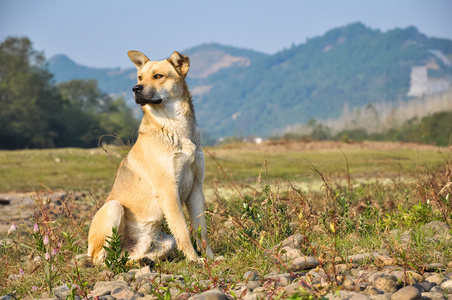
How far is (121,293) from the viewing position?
4.51 meters

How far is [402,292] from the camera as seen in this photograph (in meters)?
3.94

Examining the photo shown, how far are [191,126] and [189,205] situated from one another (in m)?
0.98

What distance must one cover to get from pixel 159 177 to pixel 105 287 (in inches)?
55.2

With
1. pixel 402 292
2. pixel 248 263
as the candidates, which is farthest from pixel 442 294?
pixel 248 263

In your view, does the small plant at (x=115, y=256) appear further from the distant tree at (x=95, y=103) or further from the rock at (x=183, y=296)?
the distant tree at (x=95, y=103)

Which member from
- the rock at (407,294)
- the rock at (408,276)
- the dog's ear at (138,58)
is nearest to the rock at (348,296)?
the rock at (407,294)

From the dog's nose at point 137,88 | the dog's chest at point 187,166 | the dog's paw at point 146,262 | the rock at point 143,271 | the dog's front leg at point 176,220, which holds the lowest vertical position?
the dog's paw at point 146,262

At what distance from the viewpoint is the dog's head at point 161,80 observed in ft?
17.8

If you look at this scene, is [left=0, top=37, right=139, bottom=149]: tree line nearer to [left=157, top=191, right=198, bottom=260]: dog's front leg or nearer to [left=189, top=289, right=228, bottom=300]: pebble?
[left=157, top=191, right=198, bottom=260]: dog's front leg

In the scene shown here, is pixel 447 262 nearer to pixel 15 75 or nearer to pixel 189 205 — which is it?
pixel 189 205

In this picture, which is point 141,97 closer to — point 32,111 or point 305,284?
point 305,284

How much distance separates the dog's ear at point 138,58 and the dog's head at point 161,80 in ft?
0.56

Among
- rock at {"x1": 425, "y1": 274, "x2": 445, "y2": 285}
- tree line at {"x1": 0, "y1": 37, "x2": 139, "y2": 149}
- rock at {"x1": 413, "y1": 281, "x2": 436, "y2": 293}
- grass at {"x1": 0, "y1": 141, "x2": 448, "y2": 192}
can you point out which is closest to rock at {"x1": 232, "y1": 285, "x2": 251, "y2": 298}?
rock at {"x1": 413, "y1": 281, "x2": 436, "y2": 293}

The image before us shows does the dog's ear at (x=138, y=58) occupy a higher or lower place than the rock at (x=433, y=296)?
higher
